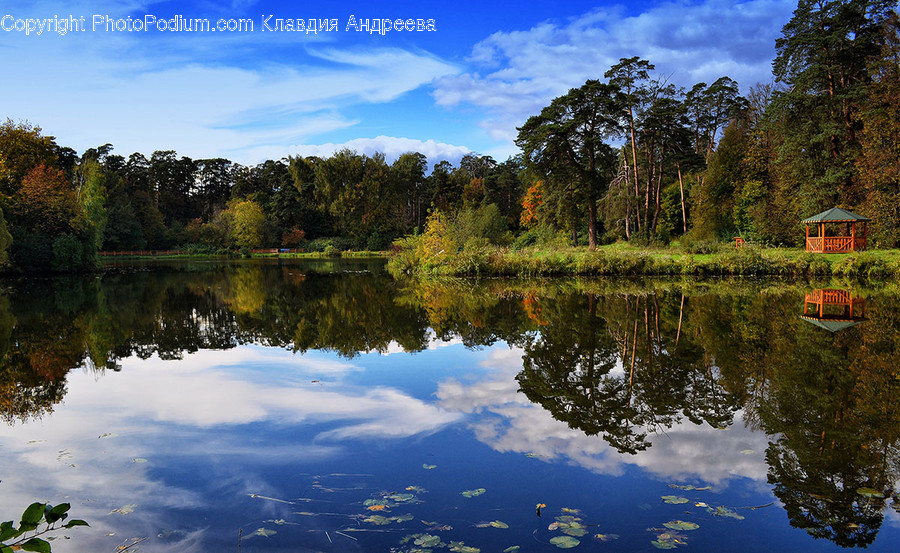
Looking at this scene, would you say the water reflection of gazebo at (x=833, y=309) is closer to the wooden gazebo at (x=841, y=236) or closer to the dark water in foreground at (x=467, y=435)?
the dark water in foreground at (x=467, y=435)

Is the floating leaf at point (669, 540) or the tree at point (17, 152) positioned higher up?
the tree at point (17, 152)

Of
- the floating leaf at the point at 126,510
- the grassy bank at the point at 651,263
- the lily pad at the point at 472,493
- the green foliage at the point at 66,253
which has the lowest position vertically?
the lily pad at the point at 472,493

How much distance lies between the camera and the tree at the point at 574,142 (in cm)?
3148

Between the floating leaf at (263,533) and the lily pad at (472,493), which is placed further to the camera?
the lily pad at (472,493)

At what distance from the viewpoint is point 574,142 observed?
3309cm

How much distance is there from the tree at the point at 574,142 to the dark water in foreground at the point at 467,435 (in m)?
22.0

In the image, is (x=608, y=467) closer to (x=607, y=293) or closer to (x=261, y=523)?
(x=261, y=523)

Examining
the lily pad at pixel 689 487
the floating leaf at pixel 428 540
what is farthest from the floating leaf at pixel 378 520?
the lily pad at pixel 689 487

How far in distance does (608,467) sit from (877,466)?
2.20 meters

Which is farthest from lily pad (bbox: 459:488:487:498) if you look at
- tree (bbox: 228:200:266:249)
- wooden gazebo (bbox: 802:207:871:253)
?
tree (bbox: 228:200:266:249)

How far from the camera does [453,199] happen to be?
64.9 metres

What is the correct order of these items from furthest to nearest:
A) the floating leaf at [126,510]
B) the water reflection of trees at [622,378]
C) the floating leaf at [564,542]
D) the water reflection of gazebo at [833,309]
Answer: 1. the water reflection of gazebo at [833,309]
2. the water reflection of trees at [622,378]
3. the floating leaf at [126,510]
4. the floating leaf at [564,542]

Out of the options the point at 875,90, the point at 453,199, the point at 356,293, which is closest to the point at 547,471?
the point at 356,293

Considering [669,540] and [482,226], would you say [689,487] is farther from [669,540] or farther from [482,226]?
[482,226]
